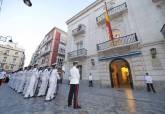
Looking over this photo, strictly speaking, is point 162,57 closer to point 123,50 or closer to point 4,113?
point 123,50

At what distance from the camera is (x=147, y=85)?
7406 mm

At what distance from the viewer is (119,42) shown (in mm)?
9719

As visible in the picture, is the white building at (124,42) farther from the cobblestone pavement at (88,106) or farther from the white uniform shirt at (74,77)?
the white uniform shirt at (74,77)

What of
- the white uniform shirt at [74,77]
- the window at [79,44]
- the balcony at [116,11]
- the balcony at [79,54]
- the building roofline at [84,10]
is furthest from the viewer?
the window at [79,44]

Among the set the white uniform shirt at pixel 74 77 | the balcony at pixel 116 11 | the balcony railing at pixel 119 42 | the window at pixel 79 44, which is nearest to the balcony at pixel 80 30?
the window at pixel 79 44

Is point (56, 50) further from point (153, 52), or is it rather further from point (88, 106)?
point (88, 106)

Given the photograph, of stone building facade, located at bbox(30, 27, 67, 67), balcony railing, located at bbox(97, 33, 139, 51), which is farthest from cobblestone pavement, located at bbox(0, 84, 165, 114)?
stone building facade, located at bbox(30, 27, 67, 67)

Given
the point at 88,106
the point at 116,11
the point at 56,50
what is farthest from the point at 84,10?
the point at 88,106

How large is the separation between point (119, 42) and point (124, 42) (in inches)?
19.0

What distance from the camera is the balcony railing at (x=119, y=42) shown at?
29.3 ft

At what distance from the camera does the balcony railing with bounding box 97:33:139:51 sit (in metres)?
8.94

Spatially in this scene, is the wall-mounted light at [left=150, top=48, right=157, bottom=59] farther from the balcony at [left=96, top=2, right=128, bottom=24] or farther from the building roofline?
the building roofline

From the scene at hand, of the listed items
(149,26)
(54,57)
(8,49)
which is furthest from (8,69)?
(149,26)

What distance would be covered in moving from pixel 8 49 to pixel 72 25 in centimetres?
3295
